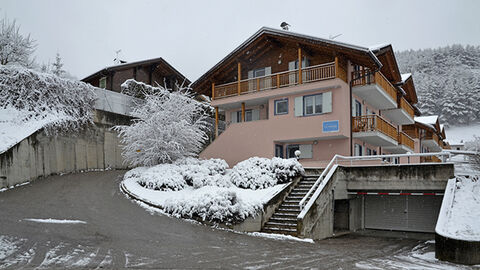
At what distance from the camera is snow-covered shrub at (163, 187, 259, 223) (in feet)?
45.2

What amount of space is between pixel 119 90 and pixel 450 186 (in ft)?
88.7

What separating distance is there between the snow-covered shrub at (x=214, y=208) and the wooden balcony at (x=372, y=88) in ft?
39.0

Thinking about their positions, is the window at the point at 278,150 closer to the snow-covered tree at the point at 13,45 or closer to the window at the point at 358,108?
the window at the point at 358,108

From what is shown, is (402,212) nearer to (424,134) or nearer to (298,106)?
(298,106)

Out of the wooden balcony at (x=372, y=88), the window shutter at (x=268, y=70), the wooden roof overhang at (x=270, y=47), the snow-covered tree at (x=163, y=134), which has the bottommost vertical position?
the snow-covered tree at (x=163, y=134)

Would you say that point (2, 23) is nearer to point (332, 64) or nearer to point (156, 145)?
point (156, 145)

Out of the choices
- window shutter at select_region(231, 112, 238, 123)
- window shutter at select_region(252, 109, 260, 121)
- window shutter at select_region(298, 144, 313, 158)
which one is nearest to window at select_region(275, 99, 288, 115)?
window shutter at select_region(252, 109, 260, 121)

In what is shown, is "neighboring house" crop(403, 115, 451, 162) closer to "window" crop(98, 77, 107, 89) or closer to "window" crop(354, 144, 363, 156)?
"window" crop(354, 144, 363, 156)

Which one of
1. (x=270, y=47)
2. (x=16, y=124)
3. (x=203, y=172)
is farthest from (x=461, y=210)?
(x=16, y=124)

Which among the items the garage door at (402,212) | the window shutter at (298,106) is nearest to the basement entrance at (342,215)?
the garage door at (402,212)

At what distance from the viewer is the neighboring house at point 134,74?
33259mm

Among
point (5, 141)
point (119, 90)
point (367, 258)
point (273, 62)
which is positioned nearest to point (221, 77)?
point (273, 62)

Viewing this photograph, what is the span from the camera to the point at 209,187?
16.8 meters

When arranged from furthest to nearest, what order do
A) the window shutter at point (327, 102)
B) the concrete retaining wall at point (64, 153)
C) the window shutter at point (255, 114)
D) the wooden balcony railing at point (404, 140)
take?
the wooden balcony railing at point (404, 140) < the window shutter at point (255, 114) < the window shutter at point (327, 102) < the concrete retaining wall at point (64, 153)
